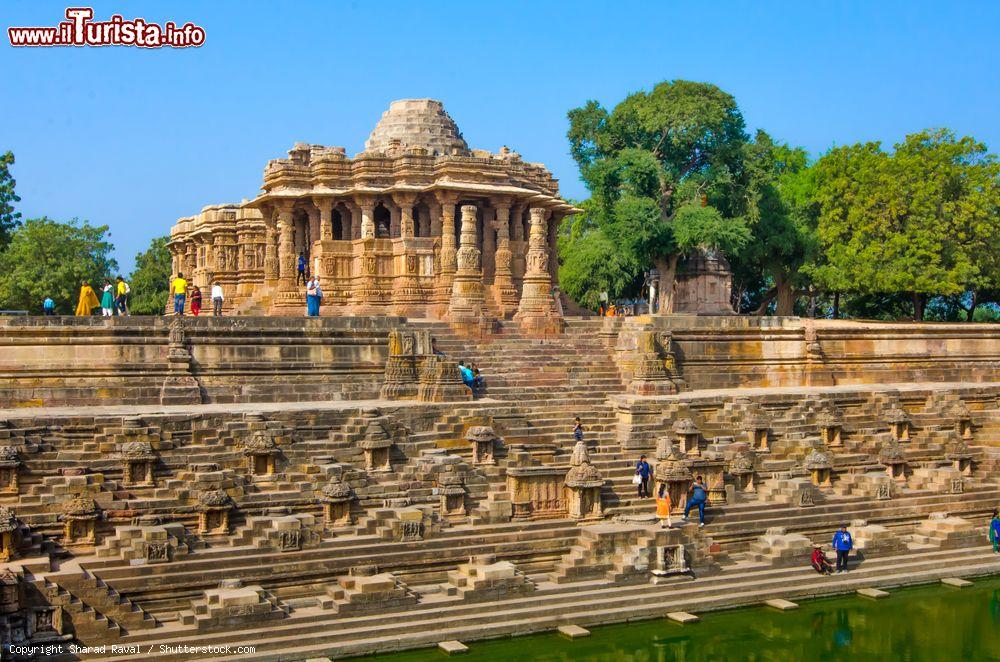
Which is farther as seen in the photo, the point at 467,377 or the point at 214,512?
the point at 467,377

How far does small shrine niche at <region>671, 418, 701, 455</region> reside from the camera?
2086 cm

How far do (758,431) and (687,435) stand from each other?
1.97 meters

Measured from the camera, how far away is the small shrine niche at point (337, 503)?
16.5 meters

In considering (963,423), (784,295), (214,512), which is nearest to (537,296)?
(963,423)

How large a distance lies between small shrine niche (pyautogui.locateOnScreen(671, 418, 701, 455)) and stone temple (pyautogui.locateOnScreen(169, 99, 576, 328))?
5.06 metres

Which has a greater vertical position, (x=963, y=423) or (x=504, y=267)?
(x=504, y=267)

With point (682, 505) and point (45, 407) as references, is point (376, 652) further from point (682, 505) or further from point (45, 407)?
point (45, 407)

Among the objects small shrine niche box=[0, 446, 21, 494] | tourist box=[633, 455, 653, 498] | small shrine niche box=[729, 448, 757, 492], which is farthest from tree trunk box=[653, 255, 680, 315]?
small shrine niche box=[0, 446, 21, 494]

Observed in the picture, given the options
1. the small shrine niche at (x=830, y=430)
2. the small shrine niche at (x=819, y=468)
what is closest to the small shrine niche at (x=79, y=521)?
the small shrine niche at (x=819, y=468)

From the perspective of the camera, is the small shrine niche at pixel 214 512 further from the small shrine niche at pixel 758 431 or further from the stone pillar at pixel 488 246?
the stone pillar at pixel 488 246

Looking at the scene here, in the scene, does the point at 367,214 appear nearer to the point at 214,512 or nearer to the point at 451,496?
the point at 451,496

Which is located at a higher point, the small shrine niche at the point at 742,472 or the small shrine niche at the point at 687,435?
the small shrine niche at the point at 687,435

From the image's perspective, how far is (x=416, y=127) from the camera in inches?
1174

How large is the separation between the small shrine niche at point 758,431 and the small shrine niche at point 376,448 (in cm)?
766
